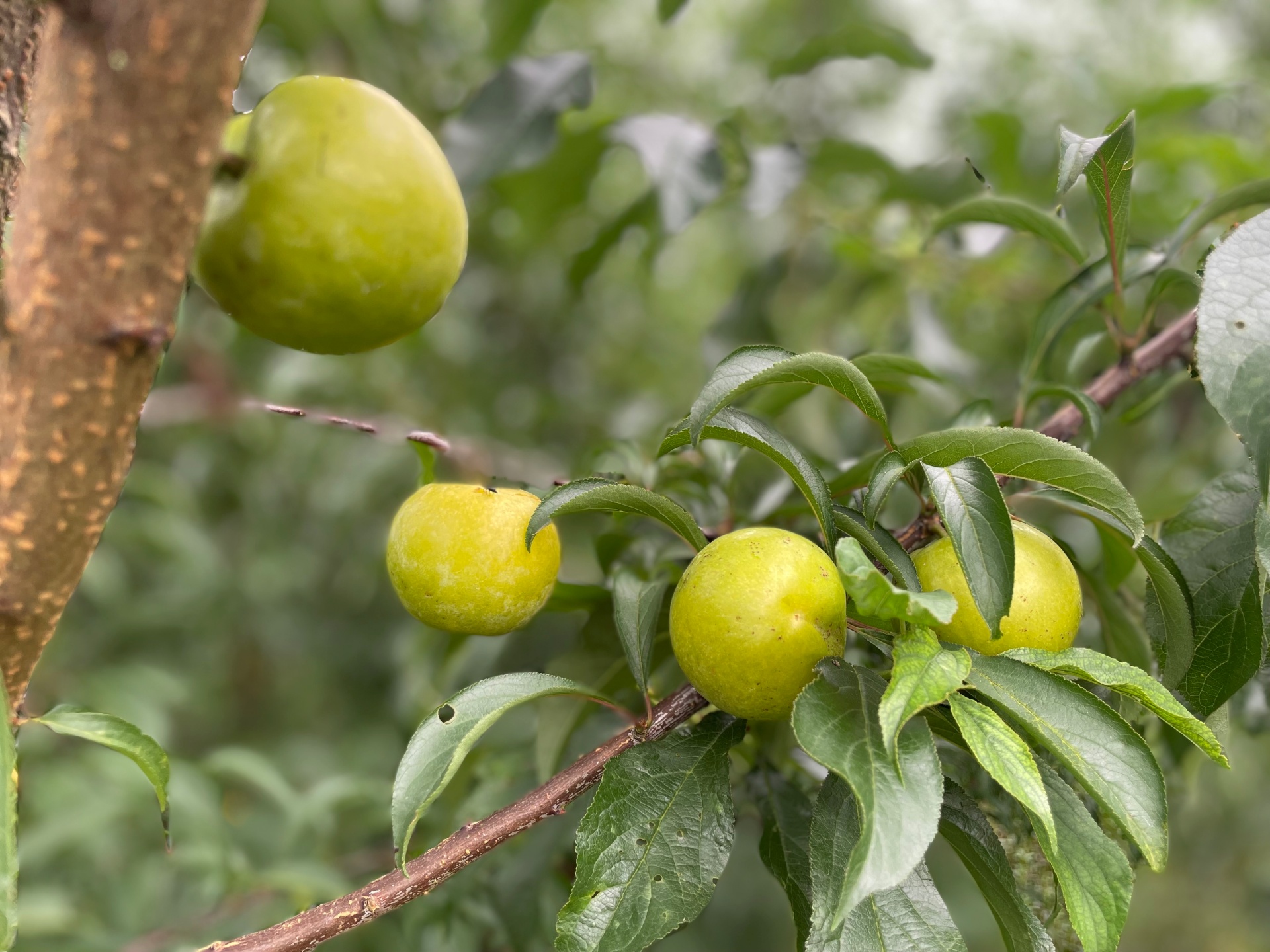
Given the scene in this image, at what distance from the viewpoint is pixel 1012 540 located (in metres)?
0.62

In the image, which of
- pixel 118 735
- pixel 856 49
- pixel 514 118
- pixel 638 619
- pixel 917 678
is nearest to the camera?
pixel 917 678

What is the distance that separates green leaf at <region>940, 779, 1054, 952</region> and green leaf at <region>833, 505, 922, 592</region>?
0.18 metres

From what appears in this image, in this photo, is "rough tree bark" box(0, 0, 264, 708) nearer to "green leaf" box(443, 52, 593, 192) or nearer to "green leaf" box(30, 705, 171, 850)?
"green leaf" box(30, 705, 171, 850)

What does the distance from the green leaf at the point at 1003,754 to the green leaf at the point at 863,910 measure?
4.6 inches

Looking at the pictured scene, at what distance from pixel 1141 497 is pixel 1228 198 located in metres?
Answer: 0.38

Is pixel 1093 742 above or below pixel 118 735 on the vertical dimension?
above

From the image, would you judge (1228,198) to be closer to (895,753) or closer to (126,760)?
(895,753)

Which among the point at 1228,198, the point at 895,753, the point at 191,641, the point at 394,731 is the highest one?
the point at 1228,198

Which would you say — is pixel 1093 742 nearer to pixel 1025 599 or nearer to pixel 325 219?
pixel 1025 599

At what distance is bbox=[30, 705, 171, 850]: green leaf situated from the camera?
660 mm

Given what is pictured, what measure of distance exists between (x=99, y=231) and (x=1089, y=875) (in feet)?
2.47

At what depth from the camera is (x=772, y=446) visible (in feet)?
2.36

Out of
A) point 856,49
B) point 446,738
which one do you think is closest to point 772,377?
point 446,738

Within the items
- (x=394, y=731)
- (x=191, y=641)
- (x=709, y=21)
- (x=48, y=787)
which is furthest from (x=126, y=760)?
(x=709, y=21)
